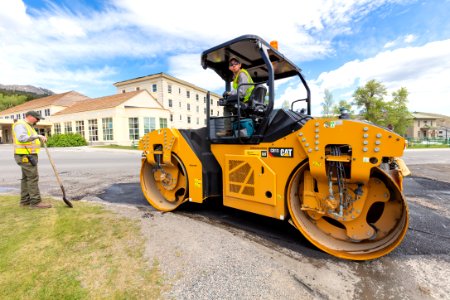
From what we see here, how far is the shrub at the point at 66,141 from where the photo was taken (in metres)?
25.8

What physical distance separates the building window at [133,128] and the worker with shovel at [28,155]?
23.3m

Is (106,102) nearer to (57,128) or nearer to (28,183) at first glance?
(57,128)

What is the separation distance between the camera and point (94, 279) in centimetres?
216

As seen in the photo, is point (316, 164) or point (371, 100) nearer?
point (316, 164)

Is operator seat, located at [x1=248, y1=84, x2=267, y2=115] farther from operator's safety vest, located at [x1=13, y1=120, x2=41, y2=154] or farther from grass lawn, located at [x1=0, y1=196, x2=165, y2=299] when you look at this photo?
operator's safety vest, located at [x1=13, y1=120, x2=41, y2=154]

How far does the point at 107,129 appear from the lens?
1038 inches

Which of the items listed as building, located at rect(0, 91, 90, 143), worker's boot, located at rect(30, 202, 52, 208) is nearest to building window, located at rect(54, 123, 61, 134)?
building, located at rect(0, 91, 90, 143)

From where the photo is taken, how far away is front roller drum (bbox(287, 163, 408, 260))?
8.02ft

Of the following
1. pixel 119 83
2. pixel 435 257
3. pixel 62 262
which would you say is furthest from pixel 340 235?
pixel 119 83

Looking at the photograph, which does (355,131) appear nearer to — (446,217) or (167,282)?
(167,282)

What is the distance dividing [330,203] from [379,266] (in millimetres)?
781

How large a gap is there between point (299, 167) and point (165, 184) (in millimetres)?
2591

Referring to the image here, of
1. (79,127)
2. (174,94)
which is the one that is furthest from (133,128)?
(174,94)

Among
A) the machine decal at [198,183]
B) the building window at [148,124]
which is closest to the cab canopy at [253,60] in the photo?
the machine decal at [198,183]
